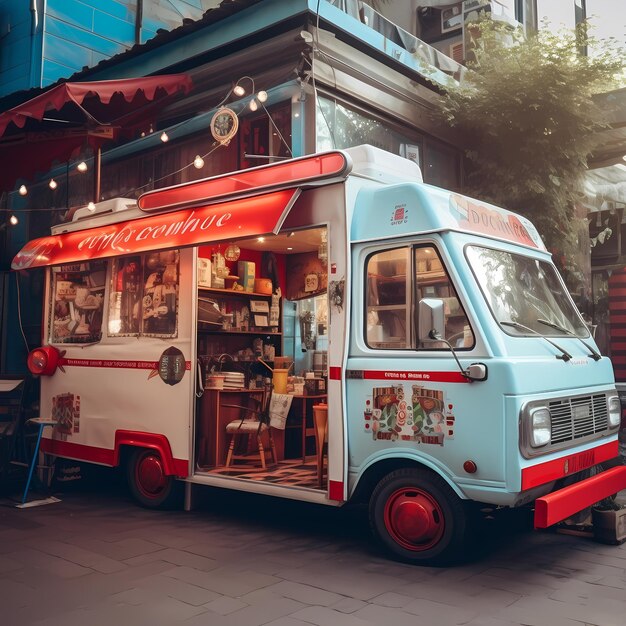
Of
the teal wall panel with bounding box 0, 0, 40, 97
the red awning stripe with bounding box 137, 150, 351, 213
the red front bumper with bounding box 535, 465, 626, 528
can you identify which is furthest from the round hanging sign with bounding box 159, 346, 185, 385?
the teal wall panel with bounding box 0, 0, 40, 97

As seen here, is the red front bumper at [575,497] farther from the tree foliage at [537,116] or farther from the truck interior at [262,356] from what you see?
the tree foliage at [537,116]

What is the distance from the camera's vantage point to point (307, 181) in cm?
564

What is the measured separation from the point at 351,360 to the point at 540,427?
1479 mm

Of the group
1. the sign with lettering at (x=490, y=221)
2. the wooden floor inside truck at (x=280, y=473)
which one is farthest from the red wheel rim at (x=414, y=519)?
the sign with lettering at (x=490, y=221)

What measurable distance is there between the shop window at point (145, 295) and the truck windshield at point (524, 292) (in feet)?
9.98

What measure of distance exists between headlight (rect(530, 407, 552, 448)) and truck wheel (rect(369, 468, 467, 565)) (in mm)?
685

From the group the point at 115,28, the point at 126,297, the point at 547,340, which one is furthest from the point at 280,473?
the point at 115,28

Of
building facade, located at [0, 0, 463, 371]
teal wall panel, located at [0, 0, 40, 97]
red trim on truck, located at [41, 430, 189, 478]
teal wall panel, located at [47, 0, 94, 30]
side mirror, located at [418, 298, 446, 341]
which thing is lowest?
red trim on truck, located at [41, 430, 189, 478]

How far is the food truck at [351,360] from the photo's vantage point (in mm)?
4906

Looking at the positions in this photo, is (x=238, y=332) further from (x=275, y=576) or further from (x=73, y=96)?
(x=275, y=576)

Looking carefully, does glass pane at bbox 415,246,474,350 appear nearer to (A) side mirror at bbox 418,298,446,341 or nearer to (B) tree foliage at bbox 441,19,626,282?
(A) side mirror at bbox 418,298,446,341

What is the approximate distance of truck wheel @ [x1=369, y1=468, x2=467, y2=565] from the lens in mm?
4930

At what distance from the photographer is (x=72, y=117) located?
8938 mm

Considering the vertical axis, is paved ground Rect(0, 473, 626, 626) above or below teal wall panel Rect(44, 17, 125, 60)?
below
